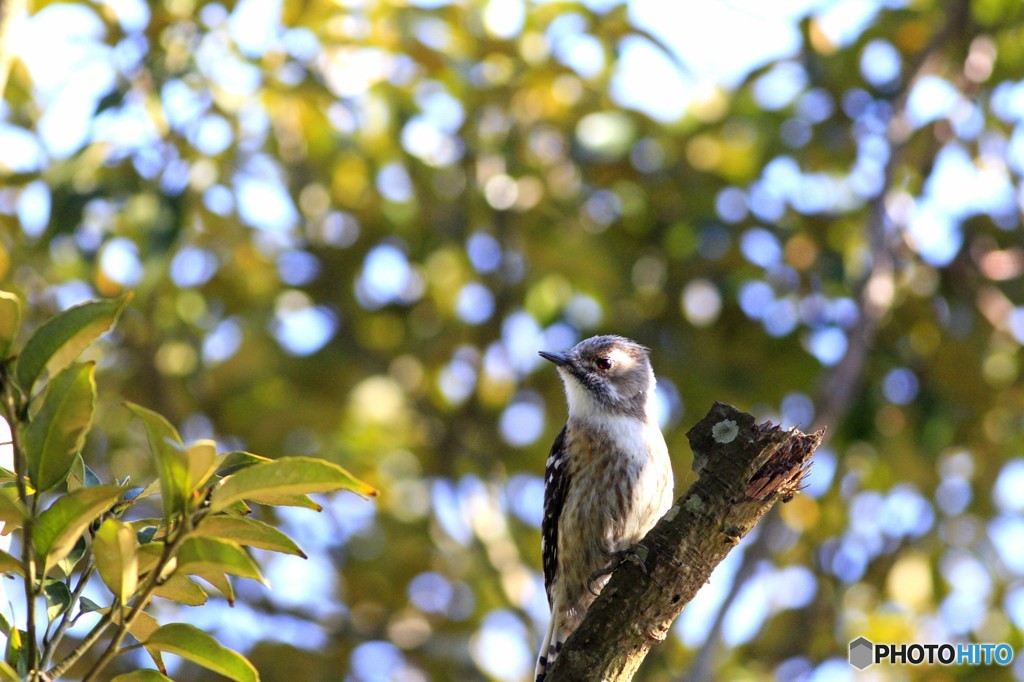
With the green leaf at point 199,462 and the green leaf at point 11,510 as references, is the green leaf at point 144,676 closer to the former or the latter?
the green leaf at point 11,510

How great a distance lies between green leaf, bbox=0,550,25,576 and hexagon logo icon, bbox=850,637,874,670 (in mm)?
5261

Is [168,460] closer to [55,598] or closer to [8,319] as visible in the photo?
[8,319]

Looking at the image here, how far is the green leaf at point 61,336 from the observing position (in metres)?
1.87

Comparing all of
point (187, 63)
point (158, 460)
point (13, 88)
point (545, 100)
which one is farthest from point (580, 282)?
point (158, 460)

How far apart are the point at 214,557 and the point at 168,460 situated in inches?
8.0

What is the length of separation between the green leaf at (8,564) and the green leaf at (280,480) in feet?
1.10

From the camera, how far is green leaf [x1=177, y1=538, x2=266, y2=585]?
6.22ft

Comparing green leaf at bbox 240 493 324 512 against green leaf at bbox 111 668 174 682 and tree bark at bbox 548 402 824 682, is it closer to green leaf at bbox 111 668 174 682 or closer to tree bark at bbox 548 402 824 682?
green leaf at bbox 111 668 174 682

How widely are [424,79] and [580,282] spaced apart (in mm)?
1494

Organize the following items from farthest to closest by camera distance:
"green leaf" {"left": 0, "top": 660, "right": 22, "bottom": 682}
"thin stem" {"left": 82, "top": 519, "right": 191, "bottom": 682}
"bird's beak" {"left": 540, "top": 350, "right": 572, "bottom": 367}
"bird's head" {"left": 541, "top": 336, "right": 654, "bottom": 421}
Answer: "bird's beak" {"left": 540, "top": 350, "right": 572, "bottom": 367}, "bird's head" {"left": 541, "top": 336, "right": 654, "bottom": 421}, "thin stem" {"left": 82, "top": 519, "right": 191, "bottom": 682}, "green leaf" {"left": 0, "top": 660, "right": 22, "bottom": 682}

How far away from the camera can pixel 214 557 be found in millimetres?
1902

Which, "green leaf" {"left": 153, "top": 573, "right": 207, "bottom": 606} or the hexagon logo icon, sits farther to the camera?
the hexagon logo icon

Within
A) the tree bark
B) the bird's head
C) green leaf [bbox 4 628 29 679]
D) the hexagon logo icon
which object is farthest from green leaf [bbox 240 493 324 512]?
the hexagon logo icon

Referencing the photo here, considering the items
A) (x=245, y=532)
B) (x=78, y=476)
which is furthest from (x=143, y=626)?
(x=245, y=532)
